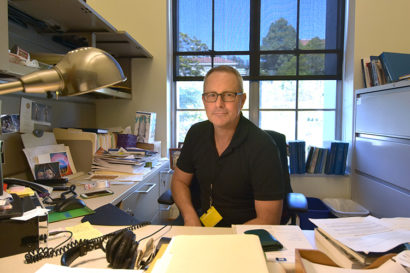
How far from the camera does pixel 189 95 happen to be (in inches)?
124

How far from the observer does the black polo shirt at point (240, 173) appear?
129cm

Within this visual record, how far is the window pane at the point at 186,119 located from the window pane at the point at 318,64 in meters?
1.22

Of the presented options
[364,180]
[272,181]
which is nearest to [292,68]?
[364,180]

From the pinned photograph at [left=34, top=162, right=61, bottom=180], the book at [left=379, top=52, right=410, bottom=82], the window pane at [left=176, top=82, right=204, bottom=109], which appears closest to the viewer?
the pinned photograph at [left=34, top=162, right=61, bottom=180]

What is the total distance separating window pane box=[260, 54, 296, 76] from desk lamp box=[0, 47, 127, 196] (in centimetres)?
246

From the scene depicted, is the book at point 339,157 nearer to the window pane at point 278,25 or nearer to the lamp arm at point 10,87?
the window pane at point 278,25

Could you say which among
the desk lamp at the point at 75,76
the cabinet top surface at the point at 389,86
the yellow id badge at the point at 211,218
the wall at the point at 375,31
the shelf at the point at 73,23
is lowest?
the yellow id badge at the point at 211,218

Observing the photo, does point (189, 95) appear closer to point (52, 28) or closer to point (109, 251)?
point (52, 28)

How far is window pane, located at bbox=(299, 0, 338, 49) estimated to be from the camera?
9.57 ft

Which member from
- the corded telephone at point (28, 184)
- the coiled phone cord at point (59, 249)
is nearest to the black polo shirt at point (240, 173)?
the coiled phone cord at point (59, 249)

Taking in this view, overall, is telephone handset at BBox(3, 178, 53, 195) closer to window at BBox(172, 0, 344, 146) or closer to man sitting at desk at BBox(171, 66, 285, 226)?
man sitting at desk at BBox(171, 66, 285, 226)

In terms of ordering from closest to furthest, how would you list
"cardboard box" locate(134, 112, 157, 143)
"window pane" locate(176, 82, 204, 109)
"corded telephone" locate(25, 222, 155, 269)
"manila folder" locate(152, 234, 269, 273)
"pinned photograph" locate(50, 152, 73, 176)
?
"manila folder" locate(152, 234, 269, 273) < "corded telephone" locate(25, 222, 155, 269) < "pinned photograph" locate(50, 152, 73, 176) < "cardboard box" locate(134, 112, 157, 143) < "window pane" locate(176, 82, 204, 109)

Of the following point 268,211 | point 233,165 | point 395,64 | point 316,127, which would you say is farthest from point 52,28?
point 395,64

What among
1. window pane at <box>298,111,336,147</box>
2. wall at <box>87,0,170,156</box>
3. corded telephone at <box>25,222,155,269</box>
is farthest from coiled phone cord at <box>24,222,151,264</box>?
window pane at <box>298,111,336,147</box>
